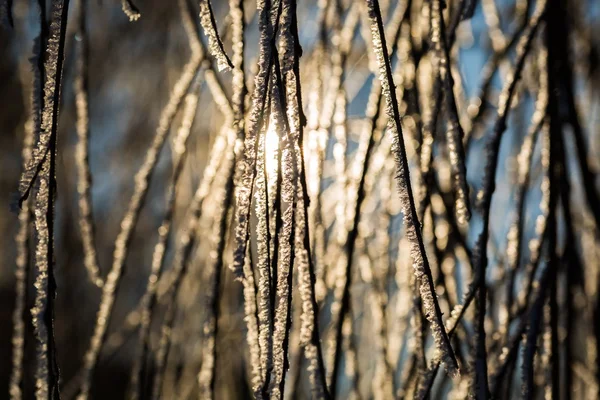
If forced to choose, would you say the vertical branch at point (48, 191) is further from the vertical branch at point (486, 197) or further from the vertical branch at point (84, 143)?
the vertical branch at point (486, 197)

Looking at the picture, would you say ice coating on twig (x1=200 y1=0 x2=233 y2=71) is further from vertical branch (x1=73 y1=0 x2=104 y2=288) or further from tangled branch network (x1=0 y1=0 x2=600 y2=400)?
vertical branch (x1=73 y1=0 x2=104 y2=288)

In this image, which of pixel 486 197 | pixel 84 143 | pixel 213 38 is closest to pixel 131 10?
pixel 213 38

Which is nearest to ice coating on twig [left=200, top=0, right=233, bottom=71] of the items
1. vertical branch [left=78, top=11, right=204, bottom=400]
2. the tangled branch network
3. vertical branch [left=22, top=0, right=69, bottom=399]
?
the tangled branch network

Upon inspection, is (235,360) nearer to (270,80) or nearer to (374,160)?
(374,160)

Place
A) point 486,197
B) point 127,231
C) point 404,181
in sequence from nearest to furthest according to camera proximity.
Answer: point 404,181 → point 486,197 → point 127,231

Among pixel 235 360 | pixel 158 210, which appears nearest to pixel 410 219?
pixel 235 360

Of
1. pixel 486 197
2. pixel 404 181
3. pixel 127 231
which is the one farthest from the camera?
pixel 127 231

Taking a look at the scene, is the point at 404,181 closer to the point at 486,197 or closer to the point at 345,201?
the point at 486,197

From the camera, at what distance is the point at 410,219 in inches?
21.8

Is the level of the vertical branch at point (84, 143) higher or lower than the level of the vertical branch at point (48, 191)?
higher

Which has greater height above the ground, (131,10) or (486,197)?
(131,10)

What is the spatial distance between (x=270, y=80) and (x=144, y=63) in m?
1.56

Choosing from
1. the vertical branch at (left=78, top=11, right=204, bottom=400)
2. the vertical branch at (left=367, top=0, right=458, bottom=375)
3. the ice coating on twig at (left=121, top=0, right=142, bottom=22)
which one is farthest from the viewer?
the vertical branch at (left=78, top=11, right=204, bottom=400)

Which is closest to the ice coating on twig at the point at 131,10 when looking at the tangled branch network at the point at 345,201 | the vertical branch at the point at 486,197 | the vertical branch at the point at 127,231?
the tangled branch network at the point at 345,201
